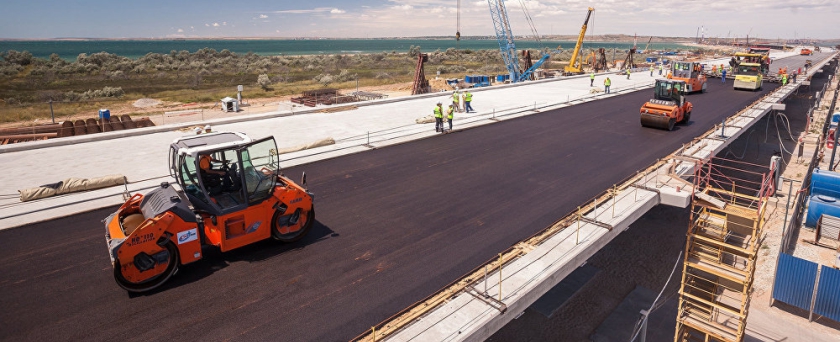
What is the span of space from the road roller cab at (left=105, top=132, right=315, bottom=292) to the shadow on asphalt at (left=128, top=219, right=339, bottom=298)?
209 mm

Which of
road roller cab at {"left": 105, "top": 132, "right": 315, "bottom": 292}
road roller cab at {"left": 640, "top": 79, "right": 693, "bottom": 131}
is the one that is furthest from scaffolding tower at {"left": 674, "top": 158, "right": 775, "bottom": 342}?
road roller cab at {"left": 640, "top": 79, "right": 693, "bottom": 131}

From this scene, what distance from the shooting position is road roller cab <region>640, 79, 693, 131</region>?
21016mm

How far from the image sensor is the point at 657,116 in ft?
69.7

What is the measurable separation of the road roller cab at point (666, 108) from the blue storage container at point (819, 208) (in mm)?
6116

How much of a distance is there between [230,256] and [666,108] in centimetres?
2026

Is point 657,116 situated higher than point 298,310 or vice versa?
point 657,116

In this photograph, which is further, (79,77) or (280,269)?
(79,77)

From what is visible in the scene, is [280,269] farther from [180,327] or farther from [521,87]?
[521,87]

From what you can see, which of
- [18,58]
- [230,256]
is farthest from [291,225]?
[18,58]

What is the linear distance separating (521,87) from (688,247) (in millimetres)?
30594

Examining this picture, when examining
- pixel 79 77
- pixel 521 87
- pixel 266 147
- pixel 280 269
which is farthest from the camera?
pixel 79 77

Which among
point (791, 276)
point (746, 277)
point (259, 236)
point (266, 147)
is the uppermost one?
point (266, 147)

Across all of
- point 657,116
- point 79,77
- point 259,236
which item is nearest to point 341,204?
point 259,236

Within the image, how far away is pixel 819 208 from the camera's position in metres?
17.1
